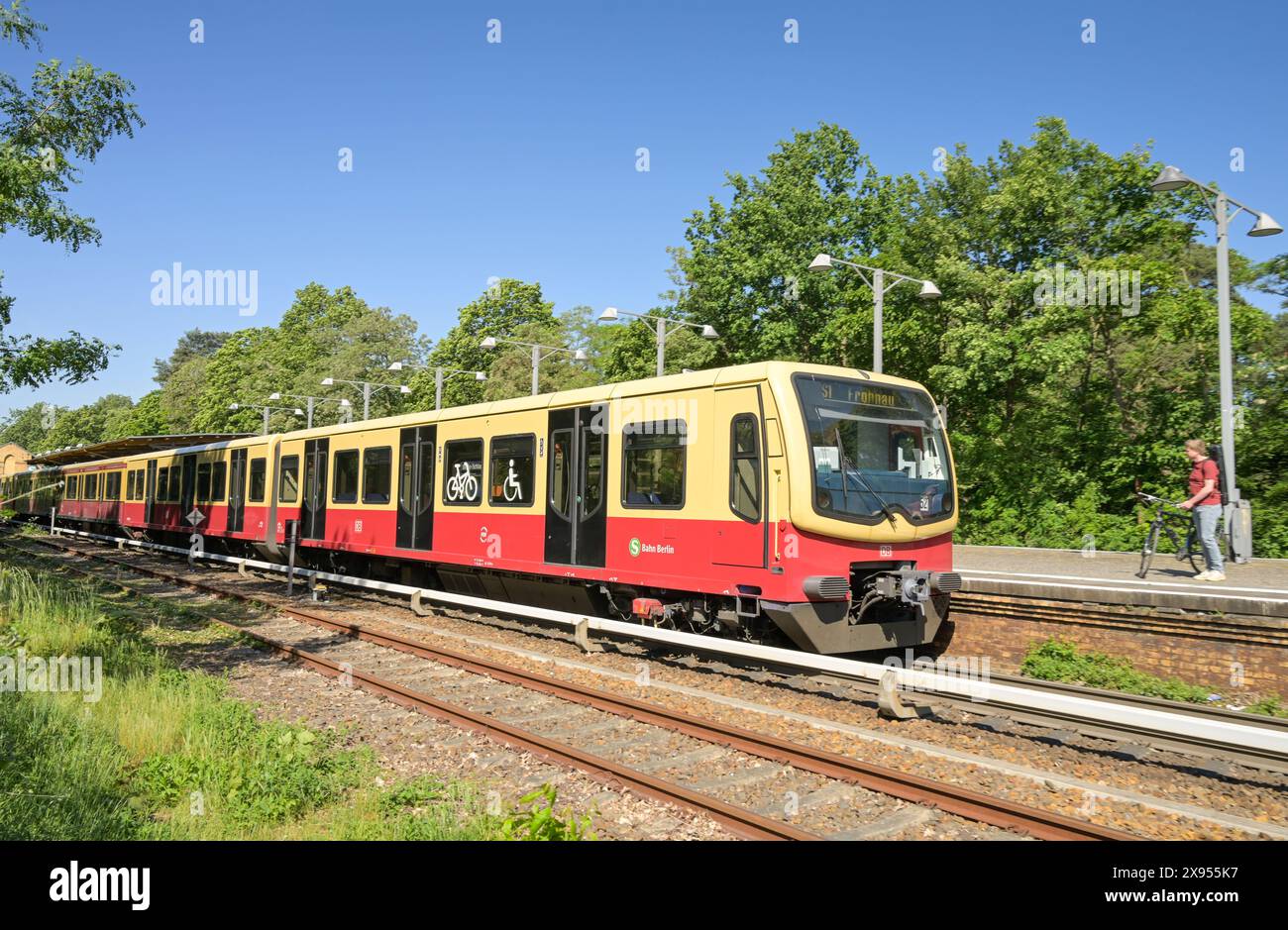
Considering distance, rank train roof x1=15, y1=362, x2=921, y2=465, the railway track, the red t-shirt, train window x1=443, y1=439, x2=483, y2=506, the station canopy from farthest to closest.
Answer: the station canopy, train window x1=443, y1=439, x2=483, y2=506, the red t-shirt, train roof x1=15, y1=362, x2=921, y2=465, the railway track

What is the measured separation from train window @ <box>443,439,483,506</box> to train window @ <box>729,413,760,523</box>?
218 inches

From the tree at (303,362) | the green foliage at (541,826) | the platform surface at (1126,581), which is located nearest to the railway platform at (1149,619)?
the platform surface at (1126,581)

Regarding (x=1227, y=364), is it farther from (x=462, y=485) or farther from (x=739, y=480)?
(x=462, y=485)

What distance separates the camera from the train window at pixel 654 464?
34.0 ft

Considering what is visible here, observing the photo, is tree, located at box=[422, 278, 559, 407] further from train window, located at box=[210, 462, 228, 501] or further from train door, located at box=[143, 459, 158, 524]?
train window, located at box=[210, 462, 228, 501]

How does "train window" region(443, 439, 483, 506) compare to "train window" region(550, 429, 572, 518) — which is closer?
"train window" region(550, 429, 572, 518)

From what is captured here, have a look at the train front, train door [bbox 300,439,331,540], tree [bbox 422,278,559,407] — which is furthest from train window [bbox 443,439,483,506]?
tree [bbox 422,278,559,407]

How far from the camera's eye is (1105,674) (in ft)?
32.0

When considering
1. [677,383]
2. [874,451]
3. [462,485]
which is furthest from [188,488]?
[874,451]

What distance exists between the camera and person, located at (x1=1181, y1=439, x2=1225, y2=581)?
11.3m

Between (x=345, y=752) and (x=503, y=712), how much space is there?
1753mm
